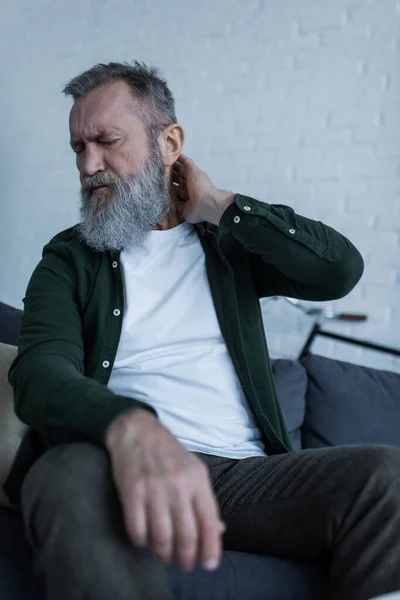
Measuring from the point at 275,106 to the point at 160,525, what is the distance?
2.15 metres

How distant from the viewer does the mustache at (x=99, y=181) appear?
151 centimetres

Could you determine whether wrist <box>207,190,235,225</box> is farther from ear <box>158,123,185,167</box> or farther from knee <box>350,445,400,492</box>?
knee <box>350,445,400,492</box>

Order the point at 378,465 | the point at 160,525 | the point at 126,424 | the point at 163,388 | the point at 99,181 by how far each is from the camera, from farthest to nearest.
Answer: the point at 99,181 → the point at 163,388 → the point at 378,465 → the point at 126,424 → the point at 160,525

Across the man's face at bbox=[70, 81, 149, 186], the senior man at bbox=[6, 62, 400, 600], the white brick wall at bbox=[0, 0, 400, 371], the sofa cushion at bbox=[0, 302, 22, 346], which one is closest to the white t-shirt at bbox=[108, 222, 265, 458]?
the senior man at bbox=[6, 62, 400, 600]

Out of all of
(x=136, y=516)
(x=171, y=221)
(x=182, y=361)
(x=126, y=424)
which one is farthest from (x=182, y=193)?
(x=136, y=516)

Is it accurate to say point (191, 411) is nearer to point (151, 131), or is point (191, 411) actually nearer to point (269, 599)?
point (269, 599)

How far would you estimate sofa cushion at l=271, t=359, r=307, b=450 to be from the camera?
Answer: 78.7 inches

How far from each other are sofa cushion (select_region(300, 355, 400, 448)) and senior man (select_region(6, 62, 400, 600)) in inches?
24.8

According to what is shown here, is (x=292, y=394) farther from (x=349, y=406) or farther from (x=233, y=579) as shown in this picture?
(x=233, y=579)

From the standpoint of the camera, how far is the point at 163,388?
1.30 m

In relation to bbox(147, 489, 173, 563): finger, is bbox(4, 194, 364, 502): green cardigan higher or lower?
higher

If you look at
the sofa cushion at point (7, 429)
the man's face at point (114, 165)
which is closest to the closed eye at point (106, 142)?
the man's face at point (114, 165)

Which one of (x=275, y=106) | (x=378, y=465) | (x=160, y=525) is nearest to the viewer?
(x=160, y=525)

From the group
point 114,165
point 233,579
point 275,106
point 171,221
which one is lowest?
point 233,579
